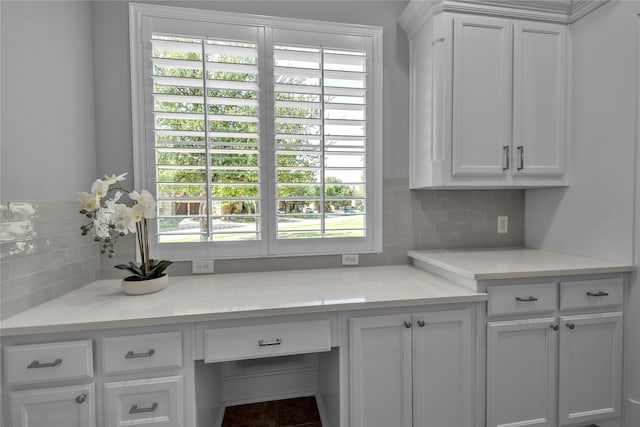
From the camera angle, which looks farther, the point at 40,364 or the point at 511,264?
the point at 511,264

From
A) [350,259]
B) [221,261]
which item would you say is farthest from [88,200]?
[350,259]

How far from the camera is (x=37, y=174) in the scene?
54.1 inches

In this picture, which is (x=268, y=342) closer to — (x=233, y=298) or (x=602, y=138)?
(x=233, y=298)

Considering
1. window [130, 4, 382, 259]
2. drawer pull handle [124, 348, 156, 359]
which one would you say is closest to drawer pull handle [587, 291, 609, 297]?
window [130, 4, 382, 259]

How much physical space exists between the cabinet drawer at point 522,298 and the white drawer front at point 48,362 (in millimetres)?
1768

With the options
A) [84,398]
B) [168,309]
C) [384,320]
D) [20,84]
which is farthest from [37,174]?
[384,320]

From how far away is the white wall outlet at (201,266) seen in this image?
1.90 meters

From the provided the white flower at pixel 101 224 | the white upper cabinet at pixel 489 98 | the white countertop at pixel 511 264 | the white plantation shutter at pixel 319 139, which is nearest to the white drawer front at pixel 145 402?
the white flower at pixel 101 224

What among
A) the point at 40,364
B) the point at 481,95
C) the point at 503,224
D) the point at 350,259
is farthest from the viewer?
the point at 503,224

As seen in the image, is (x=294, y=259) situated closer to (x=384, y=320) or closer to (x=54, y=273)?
(x=384, y=320)

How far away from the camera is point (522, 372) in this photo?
158 centimetres

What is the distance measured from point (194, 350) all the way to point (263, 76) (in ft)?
5.15

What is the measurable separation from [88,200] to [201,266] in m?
0.70

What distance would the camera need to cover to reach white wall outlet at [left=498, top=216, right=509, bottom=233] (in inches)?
90.4
